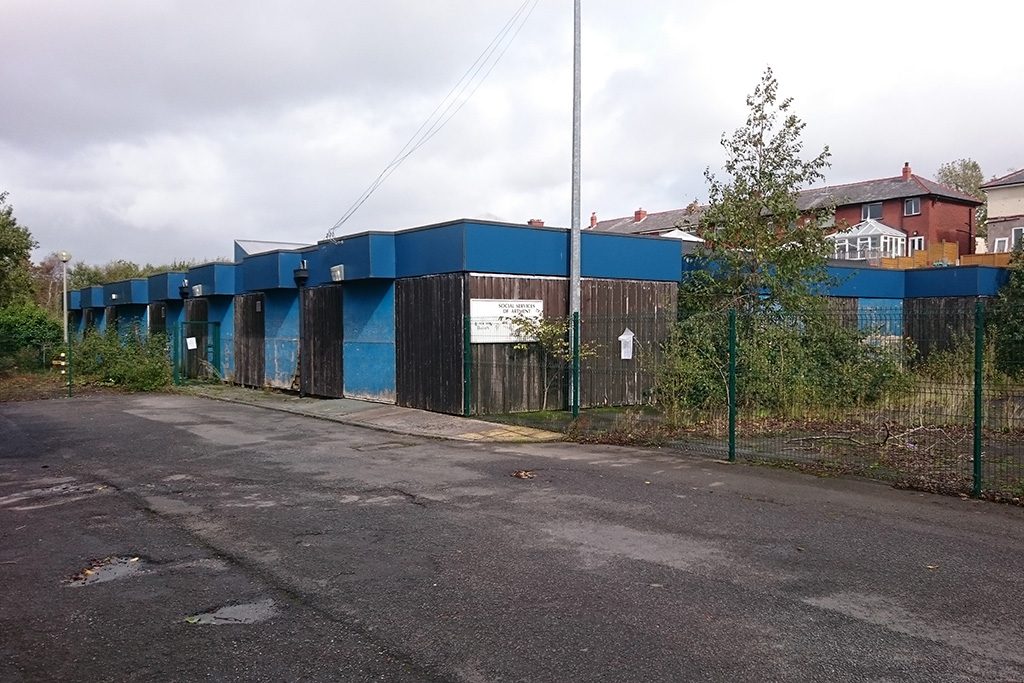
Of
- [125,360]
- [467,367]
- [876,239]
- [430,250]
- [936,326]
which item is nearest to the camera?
[936,326]

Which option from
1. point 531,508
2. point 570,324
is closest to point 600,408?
point 570,324

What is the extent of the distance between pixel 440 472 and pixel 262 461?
291 cm

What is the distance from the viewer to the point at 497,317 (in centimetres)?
1739

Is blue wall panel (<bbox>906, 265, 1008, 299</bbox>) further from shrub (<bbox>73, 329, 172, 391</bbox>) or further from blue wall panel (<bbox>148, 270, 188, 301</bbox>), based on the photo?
blue wall panel (<bbox>148, 270, 188, 301</bbox>)

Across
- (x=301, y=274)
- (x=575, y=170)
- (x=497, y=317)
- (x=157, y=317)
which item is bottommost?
(x=497, y=317)

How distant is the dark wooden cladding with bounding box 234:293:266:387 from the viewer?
26469 millimetres

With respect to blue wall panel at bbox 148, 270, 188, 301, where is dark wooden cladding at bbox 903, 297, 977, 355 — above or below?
below

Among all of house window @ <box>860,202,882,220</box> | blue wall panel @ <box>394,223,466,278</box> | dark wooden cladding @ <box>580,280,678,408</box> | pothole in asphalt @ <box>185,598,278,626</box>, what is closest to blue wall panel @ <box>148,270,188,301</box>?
blue wall panel @ <box>394,223,466,278</box>

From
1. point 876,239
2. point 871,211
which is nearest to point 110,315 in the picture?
point 876,239

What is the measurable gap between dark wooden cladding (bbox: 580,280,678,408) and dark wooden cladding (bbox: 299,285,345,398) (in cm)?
679

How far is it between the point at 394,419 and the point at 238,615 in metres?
11.7

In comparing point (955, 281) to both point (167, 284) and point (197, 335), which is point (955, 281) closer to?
point (197, 335)

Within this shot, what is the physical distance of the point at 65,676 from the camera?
15.1 ft

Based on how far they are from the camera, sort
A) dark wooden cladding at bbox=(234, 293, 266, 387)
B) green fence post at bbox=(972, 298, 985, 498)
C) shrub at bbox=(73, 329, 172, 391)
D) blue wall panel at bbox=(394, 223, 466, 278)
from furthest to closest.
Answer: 1. shrub at bbox=(73, 329, 172, 391)
2. dark wooden cladding at bbox=(234, 293, 266, 387)
3. blue wall panel at bbox=(394, 223, 466, 278)
4. green fence post at bbox=(972, 298, 985, 498)
